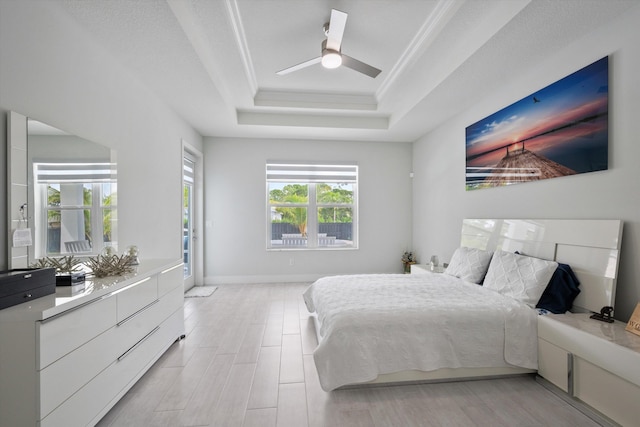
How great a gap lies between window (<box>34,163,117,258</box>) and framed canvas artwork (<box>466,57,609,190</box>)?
3.79 metres

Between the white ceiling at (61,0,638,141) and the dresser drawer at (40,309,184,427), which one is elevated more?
the white ceiling at (61,0,638,141)

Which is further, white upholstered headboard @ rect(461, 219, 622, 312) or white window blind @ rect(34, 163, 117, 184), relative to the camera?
white upholstered headboard @ rect(461, 219, 622, 312)

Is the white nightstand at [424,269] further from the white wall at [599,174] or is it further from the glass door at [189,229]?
the glass door at [189,229]

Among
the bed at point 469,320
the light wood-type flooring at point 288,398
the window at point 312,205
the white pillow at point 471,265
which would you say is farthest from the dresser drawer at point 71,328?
the window at point 312,205

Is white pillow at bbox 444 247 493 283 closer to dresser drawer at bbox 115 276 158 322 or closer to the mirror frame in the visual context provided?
dresser drawer at bbox 115 276 158 322

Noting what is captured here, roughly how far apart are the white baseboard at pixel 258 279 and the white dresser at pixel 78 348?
286cm

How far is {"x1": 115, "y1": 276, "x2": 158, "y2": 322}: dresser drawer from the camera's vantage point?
1.94 metres

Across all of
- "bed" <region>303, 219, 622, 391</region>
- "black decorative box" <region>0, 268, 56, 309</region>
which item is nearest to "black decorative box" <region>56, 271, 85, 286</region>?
"black decorative box" <region>0, 268, 56, 309</region>

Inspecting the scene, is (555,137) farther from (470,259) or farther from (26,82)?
(26,82)

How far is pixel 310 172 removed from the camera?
5.49m

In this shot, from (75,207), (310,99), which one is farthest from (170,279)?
(310,99)

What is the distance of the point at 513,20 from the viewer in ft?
7.13

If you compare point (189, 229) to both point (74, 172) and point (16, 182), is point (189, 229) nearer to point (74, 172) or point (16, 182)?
point (74, 172)

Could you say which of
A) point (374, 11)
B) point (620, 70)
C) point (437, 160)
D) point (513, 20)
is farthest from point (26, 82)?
point (437, 160)
